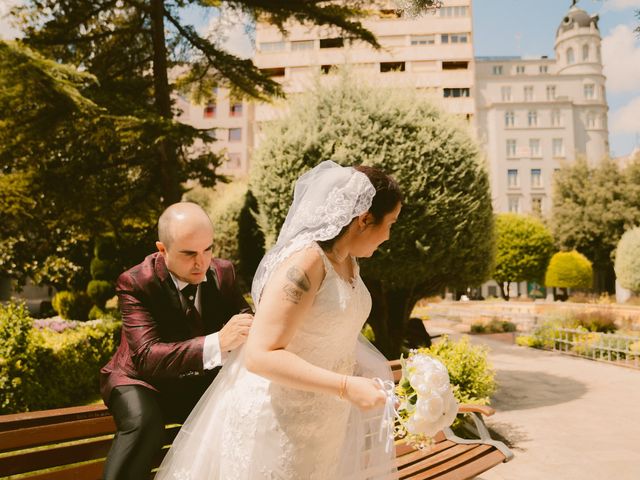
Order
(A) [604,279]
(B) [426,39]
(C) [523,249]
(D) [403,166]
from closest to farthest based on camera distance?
(D) [403,166] < (C) [523,249] < (A) [604,279] < (B) [426,39]

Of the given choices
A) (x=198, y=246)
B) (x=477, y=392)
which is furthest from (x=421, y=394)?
(x=477, y=392)

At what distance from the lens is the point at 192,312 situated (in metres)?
2.48

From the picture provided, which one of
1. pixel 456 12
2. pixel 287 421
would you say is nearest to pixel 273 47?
pixel 456 12

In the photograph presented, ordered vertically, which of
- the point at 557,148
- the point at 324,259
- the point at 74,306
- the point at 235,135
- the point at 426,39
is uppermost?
the point at 426,39

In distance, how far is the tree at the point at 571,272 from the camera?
112ft

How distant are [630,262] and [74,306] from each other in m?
25.4

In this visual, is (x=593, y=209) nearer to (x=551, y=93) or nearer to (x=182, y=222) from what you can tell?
(x=551, y=93)

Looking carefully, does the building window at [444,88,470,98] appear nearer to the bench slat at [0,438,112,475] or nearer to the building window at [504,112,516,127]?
the building window at [504,112,516,127]

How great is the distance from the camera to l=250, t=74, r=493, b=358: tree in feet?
24.7

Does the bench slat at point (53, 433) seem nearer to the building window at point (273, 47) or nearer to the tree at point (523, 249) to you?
the tree at point (523, 249)

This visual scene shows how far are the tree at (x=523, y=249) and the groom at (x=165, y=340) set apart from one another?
38808 millimetres

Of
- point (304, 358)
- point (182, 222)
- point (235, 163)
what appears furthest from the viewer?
point (235, 163)

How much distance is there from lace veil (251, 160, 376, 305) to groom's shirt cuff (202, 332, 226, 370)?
270mm

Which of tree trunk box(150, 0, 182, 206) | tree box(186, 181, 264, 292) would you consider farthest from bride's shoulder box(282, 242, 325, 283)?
tree trunk box(150, 0, 182, 206)
